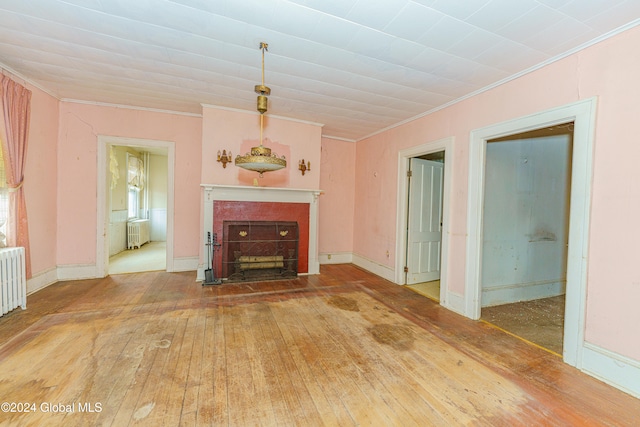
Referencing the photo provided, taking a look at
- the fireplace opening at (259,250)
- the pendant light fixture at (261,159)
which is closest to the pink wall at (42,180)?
the fireplace opening at (259,250)

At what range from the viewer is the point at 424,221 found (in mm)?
4355

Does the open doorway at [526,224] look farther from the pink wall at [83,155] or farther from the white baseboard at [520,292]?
the pink wall at [83,155]

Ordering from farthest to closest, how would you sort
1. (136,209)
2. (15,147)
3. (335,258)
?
1. (136,209)
2. (335,258)
3. (15,147)

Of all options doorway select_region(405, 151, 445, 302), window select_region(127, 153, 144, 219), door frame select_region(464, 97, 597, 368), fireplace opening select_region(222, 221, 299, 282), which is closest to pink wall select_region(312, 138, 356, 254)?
fireplace opening select_region(222, 221, 299, 282)

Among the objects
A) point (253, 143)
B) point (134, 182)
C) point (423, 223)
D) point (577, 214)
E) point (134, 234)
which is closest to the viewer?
point (577, 214)

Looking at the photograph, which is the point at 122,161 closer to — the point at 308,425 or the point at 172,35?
the point at 172,35

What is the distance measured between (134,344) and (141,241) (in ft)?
18.2

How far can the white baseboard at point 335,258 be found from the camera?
544cm

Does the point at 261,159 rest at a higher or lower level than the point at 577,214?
higher

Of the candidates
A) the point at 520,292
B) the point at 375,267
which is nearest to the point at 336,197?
the point at 375,267

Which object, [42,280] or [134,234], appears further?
[134,234]

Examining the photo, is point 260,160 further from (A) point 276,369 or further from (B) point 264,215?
(B) point 264,215

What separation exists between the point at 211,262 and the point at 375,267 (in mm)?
2849

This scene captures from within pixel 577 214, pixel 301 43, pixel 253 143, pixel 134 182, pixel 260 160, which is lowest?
pixel 577 214
